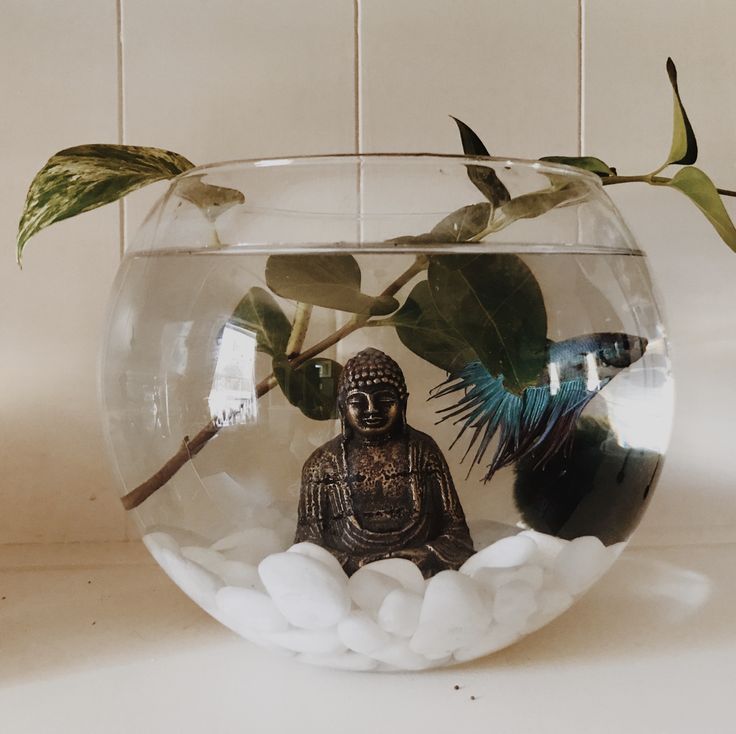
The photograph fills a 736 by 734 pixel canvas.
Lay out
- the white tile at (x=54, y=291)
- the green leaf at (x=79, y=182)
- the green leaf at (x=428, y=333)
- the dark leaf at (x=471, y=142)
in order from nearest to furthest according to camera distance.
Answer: the green leaf at (x=428, y=333) → the green leaf at (x=79, y=182) → the dark leaf at (x=471, y=142) → the white tile at (x=54, y=291)

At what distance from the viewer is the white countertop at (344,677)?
20.6 inches

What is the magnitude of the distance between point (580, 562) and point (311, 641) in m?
0.17

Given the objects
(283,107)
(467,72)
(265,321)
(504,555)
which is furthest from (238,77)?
(504,555)

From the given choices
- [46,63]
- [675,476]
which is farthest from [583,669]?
[46,63]

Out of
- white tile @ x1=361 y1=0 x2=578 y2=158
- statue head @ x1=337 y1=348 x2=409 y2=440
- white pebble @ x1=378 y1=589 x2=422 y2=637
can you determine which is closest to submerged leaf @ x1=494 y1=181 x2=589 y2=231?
statue head @ x1=337 y1=348 x2=409 y2=440

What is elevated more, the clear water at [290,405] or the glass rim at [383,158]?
the glass rim at [383,158]

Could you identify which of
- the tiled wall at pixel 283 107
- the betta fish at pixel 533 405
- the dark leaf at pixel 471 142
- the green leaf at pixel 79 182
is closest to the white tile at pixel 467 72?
the tiled wall at pixel 283 107

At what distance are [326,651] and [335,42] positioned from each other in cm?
58

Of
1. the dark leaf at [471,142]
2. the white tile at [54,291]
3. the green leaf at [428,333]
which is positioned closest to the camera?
the green leaf at [428,333]

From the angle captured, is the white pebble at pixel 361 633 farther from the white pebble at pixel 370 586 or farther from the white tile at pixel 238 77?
the white tile at pixel 238 77

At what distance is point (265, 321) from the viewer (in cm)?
49

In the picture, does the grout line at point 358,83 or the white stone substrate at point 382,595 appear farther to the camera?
the grout line at point 358,83

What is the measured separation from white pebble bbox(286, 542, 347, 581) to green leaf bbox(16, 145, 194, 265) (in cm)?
26

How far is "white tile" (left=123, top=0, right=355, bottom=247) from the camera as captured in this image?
0.86 m
